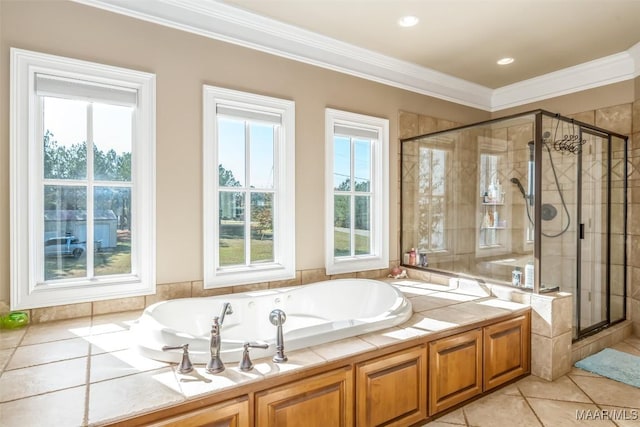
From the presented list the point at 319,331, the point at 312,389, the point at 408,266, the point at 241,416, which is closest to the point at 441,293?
the point at 408,266

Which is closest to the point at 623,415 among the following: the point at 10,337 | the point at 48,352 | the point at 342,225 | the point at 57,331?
the point at 342,225

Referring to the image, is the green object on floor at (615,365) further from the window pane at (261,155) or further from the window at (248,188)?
the window pane at (261,155)

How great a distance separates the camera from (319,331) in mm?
1914

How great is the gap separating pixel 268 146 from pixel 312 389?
2.01 meters

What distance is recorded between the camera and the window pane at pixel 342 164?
135 inches

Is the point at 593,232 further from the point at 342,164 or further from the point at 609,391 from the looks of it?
the point at 342,164

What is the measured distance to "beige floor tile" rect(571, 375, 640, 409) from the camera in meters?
2.29

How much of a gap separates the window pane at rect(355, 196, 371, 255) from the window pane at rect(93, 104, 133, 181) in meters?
2.04

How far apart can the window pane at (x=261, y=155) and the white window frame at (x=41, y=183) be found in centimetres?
79

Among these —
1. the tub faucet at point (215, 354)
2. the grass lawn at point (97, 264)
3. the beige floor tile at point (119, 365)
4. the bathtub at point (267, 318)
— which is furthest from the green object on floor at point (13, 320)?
the tub faucet at point (215, 354)

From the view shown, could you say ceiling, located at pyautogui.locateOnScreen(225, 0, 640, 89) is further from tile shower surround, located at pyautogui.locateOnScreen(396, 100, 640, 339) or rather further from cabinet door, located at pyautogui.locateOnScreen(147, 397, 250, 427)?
cabinet door, located at pyautogui.locateOnScreen(147, 397, 250, 427)

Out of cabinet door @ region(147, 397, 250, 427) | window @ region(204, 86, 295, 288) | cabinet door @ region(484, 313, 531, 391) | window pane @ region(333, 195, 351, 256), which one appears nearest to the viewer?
cabinet door @ region(147, 397, 250, 427)

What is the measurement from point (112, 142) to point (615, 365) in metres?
3.99

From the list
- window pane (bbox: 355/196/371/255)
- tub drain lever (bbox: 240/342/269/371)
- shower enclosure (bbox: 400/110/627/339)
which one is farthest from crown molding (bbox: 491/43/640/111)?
tub drain lever (bbox: 240/342/269/371)
